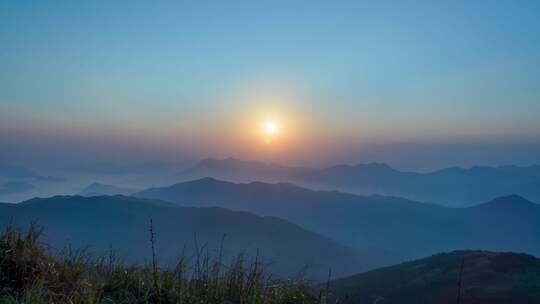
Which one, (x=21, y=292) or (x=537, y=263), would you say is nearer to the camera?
(x=21, y=292)

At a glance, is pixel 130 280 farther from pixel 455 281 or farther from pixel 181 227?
pixel 181 227

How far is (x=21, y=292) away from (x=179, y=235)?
16781 centimetres

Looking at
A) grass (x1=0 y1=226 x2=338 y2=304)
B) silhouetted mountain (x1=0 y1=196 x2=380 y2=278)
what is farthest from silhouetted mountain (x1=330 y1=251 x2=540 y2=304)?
silhouetted mountain (x1=0 y1=196 x2=380 y2=278)

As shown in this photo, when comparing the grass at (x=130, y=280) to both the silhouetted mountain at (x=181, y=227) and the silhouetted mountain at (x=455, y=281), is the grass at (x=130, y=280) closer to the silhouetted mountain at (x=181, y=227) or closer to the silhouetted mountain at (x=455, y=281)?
the silhouetted mountain at (x=455, y=281)

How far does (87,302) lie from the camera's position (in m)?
4.27

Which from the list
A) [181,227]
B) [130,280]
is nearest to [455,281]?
[130,280]

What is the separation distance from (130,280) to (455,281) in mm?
60054

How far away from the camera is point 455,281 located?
57375mm

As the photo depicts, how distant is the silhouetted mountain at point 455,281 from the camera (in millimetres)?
45281

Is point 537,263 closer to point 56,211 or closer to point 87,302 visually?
point 87,302

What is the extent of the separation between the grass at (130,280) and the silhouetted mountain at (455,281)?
34.8 metres

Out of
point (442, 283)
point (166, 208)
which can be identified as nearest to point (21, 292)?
point (442, 283)

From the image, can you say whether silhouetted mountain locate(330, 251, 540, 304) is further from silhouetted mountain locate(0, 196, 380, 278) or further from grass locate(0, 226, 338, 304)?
silhouetted mountain locate(0, 196, 380, 278)

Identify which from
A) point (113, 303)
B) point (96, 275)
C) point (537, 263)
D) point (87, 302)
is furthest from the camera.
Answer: point (537, 263)
